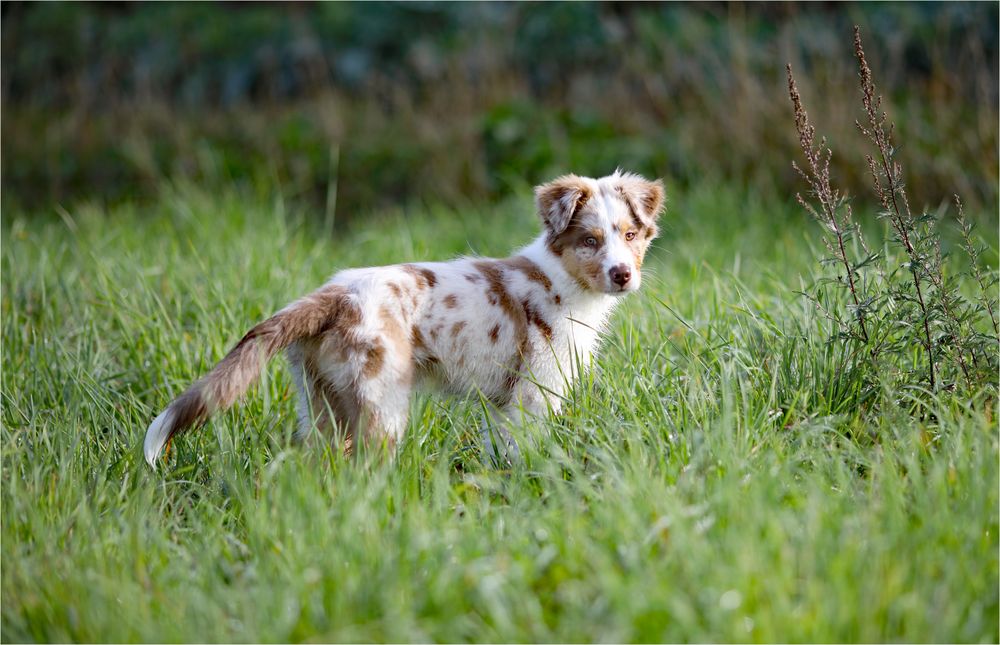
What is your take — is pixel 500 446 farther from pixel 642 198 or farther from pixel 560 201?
pixel 642 198

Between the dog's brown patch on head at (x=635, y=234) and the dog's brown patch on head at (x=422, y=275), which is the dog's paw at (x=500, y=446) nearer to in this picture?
the dog's brown patch on head at (x=422, y=275)

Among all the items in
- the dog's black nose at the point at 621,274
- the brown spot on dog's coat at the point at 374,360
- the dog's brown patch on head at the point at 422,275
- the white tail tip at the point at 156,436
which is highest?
the dog's brown patch on head at the point at 422,275

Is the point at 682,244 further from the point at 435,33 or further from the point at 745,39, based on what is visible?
the point at 435,33

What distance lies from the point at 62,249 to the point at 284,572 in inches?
166

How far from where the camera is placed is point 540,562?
277 cm

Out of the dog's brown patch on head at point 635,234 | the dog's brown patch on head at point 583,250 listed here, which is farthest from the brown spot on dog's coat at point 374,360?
the dog's brown patch on head at point 635,234

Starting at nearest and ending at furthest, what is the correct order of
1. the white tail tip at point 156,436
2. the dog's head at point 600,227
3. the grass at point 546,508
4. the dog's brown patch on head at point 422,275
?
the grass at point 546,508 < the white tail tip at point 156,436 < the dog's brown patch on head at point 422,275 < the dog's head at point 600,227

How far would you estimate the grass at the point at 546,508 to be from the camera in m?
2.58

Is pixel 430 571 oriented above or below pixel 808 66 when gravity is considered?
below

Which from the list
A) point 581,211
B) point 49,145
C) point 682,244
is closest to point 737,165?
point 682,244

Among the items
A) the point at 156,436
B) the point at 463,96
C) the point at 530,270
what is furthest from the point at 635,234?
the point at 463,96

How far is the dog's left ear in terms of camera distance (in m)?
4.25

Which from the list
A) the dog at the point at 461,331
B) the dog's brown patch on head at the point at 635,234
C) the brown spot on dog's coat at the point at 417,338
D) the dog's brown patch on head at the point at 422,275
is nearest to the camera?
the dog at the point at 461,331

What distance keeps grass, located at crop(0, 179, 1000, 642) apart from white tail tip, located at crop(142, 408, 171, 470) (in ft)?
0.51
